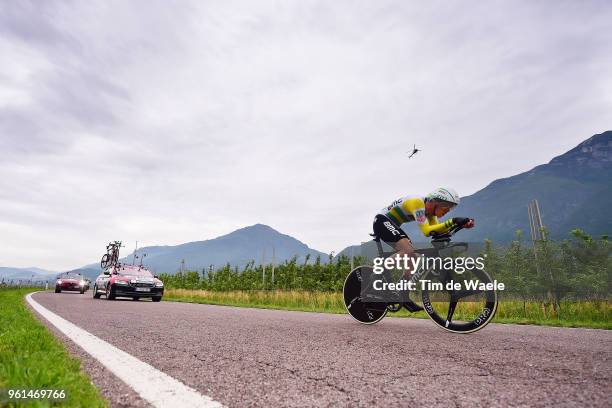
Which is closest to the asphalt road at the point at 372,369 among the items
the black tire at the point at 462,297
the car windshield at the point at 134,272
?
the black tire at the point at 462,297

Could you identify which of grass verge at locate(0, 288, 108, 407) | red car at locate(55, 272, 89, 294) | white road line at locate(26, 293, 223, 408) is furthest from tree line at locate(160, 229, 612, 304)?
red car at locate(55, 272, 89, 294)

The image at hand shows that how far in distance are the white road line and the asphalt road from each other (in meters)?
0.07

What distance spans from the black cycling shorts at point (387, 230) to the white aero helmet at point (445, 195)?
700 mm

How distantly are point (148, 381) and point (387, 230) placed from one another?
425cm

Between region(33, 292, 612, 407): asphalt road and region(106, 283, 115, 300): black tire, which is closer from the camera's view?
region(33, 292, 612, 407): asphalt road

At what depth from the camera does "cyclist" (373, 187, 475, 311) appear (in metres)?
5.45

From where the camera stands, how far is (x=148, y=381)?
2.53 meters

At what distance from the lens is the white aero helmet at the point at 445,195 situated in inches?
215

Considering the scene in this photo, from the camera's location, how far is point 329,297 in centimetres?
1573

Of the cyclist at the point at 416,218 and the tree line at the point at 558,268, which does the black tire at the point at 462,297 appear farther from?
the tree line at the point at 558,268

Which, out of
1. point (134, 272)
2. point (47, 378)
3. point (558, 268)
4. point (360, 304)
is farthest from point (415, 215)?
point (134, 272)

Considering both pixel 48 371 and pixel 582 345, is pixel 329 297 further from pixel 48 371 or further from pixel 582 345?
pixel 48 371

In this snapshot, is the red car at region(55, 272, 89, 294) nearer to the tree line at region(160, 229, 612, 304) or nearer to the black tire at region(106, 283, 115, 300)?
the black tire at region(106, 283, 115, 300)

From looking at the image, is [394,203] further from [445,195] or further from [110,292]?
[110,292]
